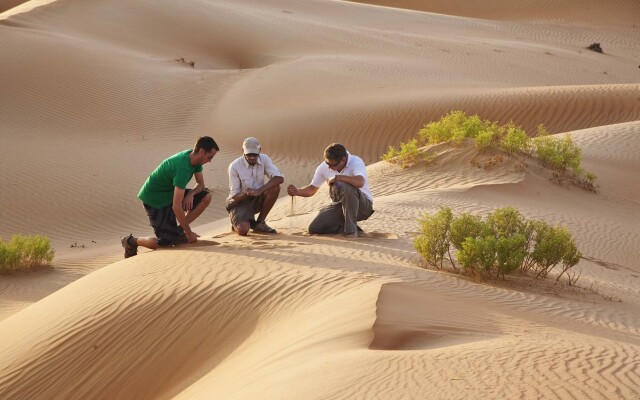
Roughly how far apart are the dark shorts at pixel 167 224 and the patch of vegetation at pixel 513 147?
283 inches

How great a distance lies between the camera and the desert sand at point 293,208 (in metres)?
6.56

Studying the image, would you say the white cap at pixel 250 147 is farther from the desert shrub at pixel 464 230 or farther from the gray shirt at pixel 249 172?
the desert shrub at pixel 464 230

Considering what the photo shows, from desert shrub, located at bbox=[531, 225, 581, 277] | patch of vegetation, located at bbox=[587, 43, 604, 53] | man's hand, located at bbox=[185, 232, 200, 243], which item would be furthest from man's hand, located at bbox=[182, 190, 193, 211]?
patch of vegetation, located at bbox=[587, 43, 604, 53]

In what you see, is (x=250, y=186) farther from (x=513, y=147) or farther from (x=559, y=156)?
(x=559, y=156)

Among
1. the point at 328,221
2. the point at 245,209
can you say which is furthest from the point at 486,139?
the point at 245,209

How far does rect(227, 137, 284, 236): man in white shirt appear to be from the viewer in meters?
10.9

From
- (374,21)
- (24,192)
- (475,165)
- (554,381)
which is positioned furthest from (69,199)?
(374,21)

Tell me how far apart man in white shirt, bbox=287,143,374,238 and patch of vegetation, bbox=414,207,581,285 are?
925mm

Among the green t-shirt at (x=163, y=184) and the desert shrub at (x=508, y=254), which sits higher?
the green t-shirt at (x=163, y=184)

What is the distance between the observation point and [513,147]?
1648 centimetres

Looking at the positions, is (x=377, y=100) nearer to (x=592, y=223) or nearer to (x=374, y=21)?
(x=592, y=223)

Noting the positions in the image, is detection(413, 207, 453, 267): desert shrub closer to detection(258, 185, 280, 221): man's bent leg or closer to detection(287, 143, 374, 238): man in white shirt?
detection(287, 143, 374, 238): man in white shirt

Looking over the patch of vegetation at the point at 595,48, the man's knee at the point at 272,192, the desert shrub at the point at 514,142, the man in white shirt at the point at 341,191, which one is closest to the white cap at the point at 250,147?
the man's knee at the point at 272,192

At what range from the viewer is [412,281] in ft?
28.6
